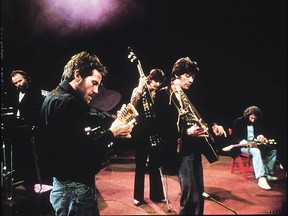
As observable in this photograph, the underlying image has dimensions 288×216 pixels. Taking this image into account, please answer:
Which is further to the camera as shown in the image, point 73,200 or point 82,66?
point 82,66

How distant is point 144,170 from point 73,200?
7.82 ft

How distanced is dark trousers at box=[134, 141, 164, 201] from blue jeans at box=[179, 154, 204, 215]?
1280 millimetres

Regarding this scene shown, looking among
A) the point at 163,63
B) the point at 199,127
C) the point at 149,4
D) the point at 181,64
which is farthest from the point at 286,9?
the point at 163,63

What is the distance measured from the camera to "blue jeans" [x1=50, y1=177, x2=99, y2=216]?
190cm

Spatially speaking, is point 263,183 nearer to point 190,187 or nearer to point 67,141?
point 190,187

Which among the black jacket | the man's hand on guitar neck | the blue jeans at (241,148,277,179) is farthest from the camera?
the man's hand on guitar neck

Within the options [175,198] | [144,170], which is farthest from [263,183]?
[144,170]

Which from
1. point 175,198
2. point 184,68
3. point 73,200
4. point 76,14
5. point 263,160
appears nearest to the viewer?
point 73,200

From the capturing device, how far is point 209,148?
3.13 m

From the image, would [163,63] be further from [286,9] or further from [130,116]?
[130,116]

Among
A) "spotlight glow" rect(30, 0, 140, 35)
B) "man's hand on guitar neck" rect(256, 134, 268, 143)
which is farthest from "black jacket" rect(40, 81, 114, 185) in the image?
"spotlight glow" rect(30, 0, 140, 35)

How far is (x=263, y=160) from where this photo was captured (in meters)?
5.82

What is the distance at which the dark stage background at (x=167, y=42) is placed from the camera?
21.2ft

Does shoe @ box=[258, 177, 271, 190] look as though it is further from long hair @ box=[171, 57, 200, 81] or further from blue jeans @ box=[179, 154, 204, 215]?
long hair @ box=[171, 57, 200, 81]
